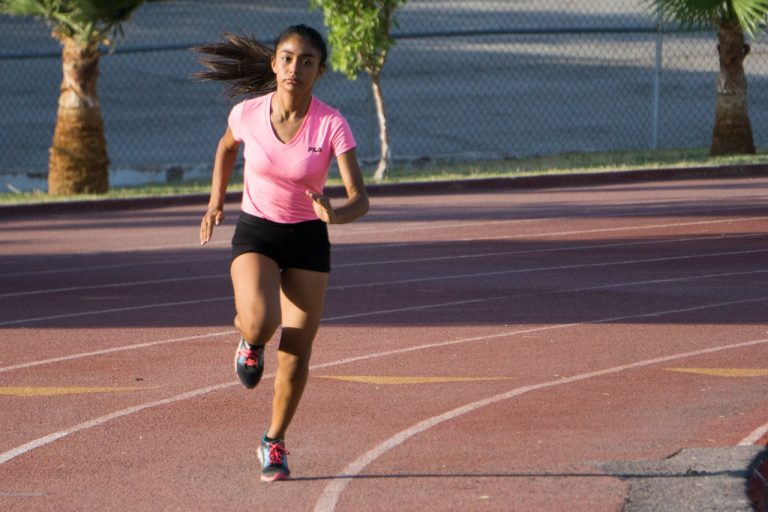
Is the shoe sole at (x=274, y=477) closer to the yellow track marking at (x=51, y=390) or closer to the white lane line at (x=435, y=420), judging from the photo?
the white lane line at (x=435, y=420)

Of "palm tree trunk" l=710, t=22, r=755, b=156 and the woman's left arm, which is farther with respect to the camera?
"palm tree trunk" l=710, t=22, r=755, b=156

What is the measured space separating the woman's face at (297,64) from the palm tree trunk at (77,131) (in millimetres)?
14860

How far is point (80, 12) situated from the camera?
65.0ft

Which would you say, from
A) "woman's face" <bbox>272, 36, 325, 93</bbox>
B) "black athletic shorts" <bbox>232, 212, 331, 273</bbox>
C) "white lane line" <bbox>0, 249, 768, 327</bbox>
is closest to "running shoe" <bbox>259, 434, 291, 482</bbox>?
"black athletic shorts" <bbox>232, 212, 331, 273</bbox>

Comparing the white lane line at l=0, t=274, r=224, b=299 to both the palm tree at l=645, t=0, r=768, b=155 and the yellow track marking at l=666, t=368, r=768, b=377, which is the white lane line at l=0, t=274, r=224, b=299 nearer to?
the yellow track marking at l=666, t=368, r=768, b=377

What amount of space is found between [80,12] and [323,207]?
14.7 metres

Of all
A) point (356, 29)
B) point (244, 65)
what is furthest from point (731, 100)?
point (244, 65)

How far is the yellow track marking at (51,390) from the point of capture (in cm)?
846

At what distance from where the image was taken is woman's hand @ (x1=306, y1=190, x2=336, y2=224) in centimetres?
586

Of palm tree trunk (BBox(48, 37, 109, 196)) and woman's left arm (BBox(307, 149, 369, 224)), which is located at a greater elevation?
woman's left arm (BBox(307, 149, 369, 224))

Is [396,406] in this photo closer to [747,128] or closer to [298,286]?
[298,286]

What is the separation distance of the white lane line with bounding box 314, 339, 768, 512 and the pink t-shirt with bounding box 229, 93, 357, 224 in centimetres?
110

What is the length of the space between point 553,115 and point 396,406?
1007 inches

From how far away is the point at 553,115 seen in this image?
3303cm
